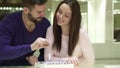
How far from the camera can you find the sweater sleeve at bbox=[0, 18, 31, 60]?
1.56m

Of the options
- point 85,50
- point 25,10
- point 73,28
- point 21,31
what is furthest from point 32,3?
point 85,50

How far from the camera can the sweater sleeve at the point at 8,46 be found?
156cm

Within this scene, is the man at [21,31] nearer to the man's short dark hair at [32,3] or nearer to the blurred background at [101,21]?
the man's short dark hair at [32,3]

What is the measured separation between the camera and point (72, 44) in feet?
5.81

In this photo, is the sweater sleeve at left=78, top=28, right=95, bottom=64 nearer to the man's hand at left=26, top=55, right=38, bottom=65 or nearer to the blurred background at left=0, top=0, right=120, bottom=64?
the man's hand at left=26, top=55, right=38, bottom=65

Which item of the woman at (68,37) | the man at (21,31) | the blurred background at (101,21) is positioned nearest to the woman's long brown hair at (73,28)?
the woman at (68,37)

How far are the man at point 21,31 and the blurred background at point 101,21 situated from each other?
1.12 metres

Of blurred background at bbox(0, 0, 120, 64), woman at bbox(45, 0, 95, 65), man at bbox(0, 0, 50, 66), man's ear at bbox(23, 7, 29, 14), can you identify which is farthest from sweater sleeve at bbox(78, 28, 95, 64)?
blurred background at bbox(0, 0, 120, 64)

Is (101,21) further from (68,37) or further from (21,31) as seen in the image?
(21,31)

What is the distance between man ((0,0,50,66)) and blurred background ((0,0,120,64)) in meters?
1.12

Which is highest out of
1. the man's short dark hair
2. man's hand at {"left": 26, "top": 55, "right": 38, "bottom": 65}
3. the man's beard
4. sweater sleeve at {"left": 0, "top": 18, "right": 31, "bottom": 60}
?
the man's short dark hair

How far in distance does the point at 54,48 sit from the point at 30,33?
203mm

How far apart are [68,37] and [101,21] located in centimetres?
121

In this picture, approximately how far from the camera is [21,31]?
173 cm
